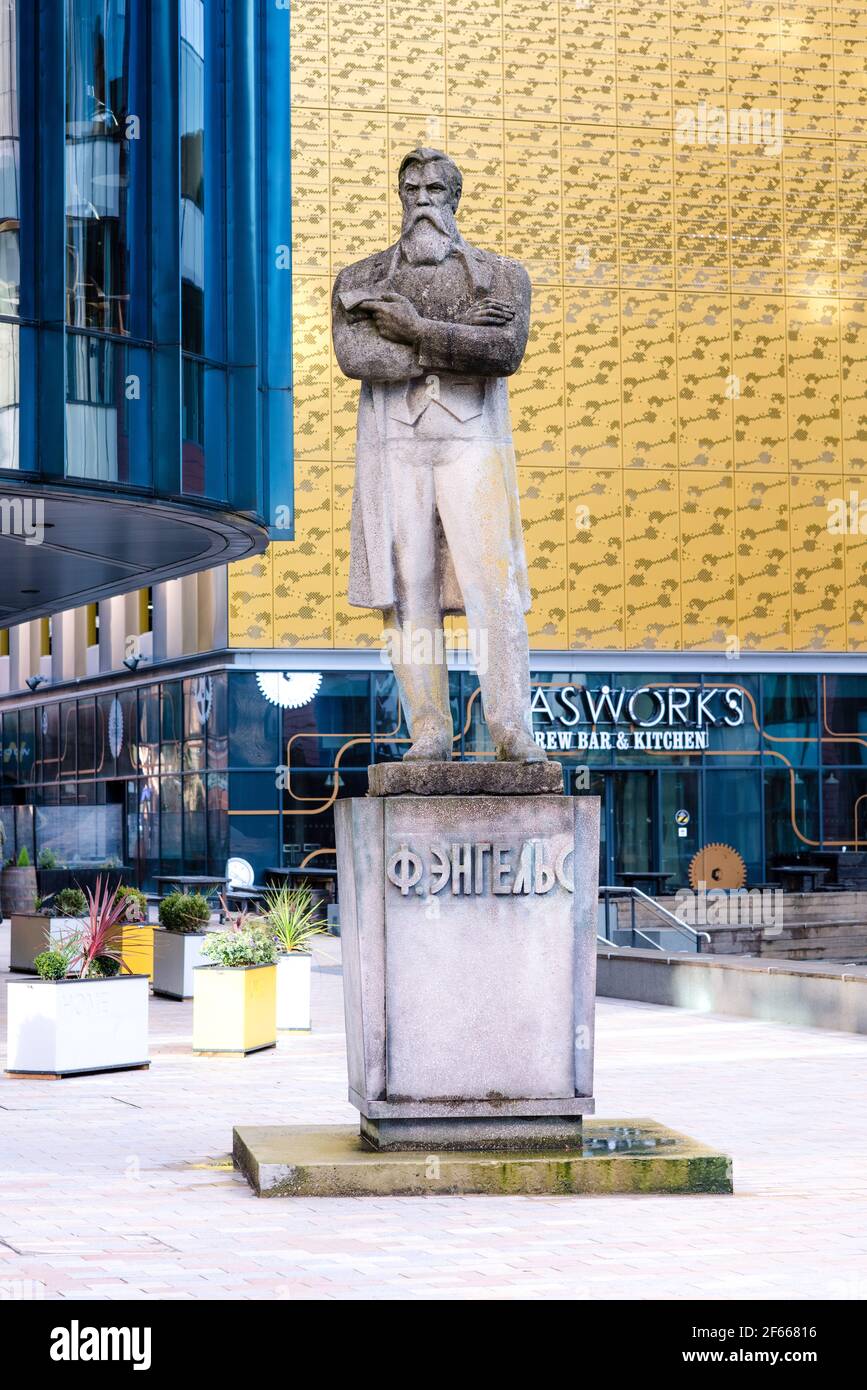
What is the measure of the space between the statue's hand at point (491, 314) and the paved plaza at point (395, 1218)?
4.13 meters

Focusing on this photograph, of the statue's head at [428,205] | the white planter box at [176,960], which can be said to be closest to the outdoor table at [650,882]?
the white planter box at [176,960]

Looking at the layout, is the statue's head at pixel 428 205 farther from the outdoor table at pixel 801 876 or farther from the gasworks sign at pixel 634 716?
the outdoor table at pixel 801 876

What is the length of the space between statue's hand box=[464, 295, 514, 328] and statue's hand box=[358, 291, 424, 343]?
276mm

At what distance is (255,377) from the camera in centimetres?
2369

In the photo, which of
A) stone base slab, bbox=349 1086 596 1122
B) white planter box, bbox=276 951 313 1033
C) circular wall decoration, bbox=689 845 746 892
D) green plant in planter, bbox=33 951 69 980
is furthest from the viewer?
circular wall decoration, bbox=689 845 746 892

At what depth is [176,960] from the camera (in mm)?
21578

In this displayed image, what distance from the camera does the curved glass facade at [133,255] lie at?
2061 centimetres

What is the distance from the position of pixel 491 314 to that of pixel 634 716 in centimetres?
3473

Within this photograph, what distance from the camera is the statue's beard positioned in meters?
9.41

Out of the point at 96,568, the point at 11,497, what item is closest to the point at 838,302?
the point at 96,568

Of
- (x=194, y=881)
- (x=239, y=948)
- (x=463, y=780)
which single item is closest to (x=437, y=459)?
Answer: (x=463, y=780)

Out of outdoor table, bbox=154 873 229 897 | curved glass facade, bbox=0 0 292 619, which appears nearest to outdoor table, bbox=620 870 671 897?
outdoor table, bbox=154 873 229 897

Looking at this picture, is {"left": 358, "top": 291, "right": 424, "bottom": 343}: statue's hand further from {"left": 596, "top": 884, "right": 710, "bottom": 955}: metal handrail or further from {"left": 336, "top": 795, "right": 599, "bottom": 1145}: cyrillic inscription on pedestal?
{"left": 596, "top": 884, "right": 710, "bottom": 955}: metal handrail

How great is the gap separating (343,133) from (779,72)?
10.8 meters
